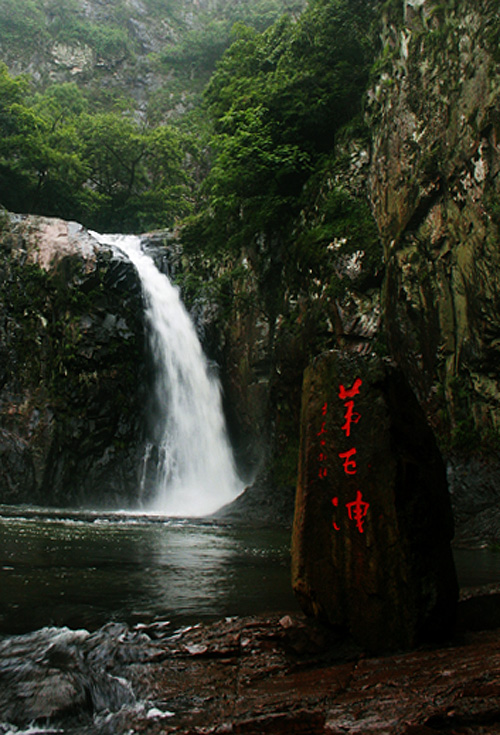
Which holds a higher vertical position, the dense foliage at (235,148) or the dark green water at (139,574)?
the dense foliage at (235,148)

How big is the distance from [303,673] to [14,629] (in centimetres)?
160

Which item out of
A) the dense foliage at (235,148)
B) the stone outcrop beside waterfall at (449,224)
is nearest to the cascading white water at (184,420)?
the dense foliage at (235,148)

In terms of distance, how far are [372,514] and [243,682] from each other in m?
1.04

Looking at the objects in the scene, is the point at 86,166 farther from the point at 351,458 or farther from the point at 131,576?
the point at 351,458

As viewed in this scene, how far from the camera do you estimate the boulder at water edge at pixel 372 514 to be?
106 inches

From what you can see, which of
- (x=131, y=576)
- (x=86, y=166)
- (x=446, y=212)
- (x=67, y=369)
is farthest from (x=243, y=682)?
(x=86, y=166)

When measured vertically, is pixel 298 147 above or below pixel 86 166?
below

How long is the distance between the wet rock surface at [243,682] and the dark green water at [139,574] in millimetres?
376

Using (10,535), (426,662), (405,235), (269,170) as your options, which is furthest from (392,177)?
(426,662)

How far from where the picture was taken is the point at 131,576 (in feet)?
14.5

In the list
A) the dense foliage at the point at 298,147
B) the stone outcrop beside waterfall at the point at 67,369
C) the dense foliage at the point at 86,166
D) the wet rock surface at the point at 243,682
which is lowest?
the wet rock surface at the point at 243,682

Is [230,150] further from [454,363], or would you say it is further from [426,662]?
[426,662]

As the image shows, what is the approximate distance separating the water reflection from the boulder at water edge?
0.76 metres

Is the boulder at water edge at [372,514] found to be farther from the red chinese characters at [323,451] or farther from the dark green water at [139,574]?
the dark green water at [139,574]
